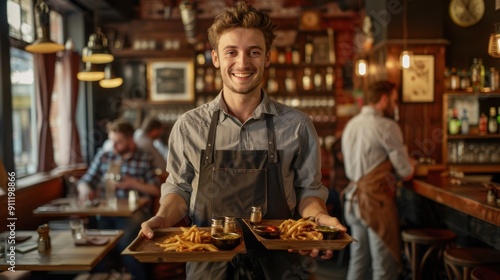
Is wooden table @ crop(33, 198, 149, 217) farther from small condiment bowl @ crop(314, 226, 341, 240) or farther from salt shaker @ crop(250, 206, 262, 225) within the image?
small condiment bowl @ crop(314, 226, 341, 240)

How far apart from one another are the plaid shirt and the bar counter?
2612 mm

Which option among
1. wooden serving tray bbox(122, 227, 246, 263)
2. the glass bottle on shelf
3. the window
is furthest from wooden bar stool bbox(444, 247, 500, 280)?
the glass bottle on shelf

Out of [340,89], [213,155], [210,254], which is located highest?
[340,89]

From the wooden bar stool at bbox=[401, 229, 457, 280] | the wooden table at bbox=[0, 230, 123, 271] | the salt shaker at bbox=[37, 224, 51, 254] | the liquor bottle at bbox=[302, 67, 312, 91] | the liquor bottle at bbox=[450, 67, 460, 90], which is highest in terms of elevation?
the liquor bottle at bbox=[302, 67, 312, 91]

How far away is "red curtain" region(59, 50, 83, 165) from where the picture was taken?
7184mm

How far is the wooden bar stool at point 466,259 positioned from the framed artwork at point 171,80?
19.5 ft

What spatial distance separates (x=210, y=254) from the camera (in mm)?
1778

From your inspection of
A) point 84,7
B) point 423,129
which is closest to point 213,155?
point 423,129

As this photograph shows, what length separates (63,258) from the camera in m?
3.04

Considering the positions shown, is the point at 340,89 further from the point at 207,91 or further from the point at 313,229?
the point at 313,229

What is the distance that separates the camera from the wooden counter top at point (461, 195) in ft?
10.9

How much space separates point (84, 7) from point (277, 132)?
6.19m

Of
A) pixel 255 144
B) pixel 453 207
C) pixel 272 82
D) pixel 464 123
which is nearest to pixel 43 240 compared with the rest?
pixel 255 144

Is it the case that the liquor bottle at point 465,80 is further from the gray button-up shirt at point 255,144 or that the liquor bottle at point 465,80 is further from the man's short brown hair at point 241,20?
the man's short brown hair at point 241,20
